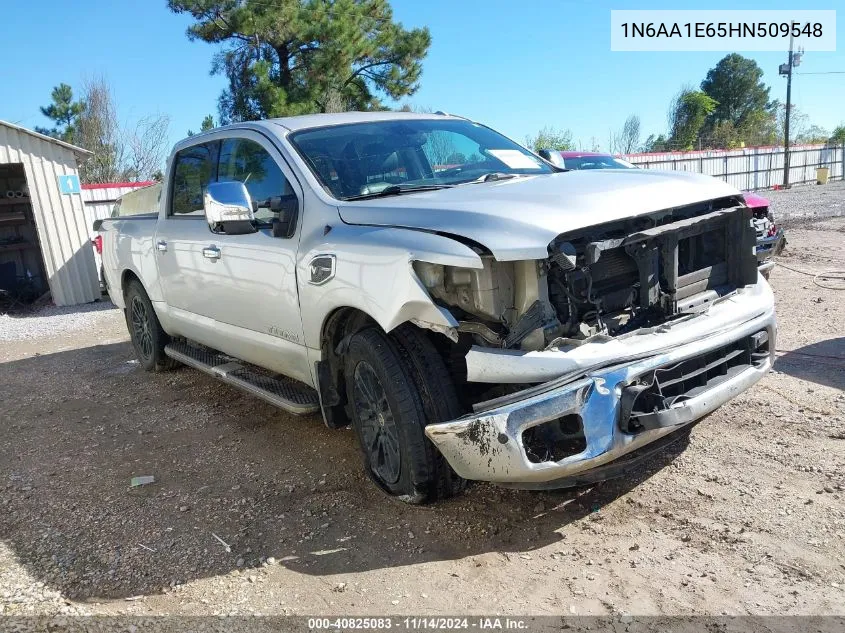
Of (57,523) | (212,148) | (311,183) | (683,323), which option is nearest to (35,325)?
(212,148)

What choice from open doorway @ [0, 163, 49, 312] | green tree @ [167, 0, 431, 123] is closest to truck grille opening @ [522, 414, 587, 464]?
open doorway @ [0, 163, 49, 312]

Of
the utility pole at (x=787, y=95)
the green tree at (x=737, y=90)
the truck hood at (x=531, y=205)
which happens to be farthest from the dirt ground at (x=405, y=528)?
the green tree at (x=737, y=90)

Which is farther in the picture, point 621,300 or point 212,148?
point 212,148

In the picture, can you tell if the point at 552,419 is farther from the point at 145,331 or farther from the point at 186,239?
the point at 145,331

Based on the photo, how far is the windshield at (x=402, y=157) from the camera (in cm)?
390

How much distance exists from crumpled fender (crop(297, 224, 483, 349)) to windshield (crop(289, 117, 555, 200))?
1.46ft

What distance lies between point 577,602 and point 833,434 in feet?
7.14

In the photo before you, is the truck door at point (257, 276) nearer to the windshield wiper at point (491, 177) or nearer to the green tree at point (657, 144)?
A: the windshield wiper at point (491, 177)

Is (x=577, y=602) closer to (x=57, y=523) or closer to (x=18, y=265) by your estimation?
(x=57, y=523)

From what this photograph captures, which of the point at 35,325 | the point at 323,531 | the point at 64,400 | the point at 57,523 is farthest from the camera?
the point at 35,325

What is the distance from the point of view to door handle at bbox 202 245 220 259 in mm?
4579

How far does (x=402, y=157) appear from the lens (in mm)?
4152

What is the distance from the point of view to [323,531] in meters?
3.41

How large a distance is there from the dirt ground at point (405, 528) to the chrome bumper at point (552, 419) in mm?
447
